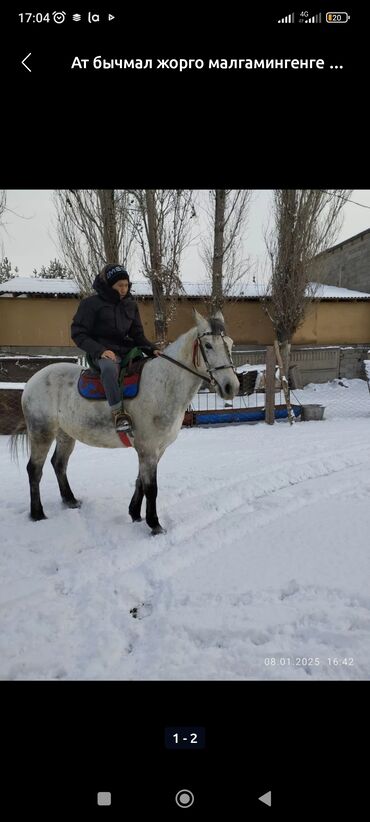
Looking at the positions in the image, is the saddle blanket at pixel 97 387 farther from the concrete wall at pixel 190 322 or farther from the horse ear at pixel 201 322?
the concrete wall at pixel 190 322

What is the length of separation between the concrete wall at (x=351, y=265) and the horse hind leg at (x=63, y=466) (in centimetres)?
1241

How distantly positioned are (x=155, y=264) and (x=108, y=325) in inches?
153

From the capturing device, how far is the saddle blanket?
305 centimetres

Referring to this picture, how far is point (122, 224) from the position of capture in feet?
19.7

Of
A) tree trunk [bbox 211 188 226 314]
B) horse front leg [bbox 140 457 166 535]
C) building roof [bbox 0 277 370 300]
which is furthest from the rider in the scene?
building roof [bbox 0 277 370 300]

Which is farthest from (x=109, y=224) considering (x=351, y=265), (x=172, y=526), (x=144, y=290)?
(x=351, y=265)
